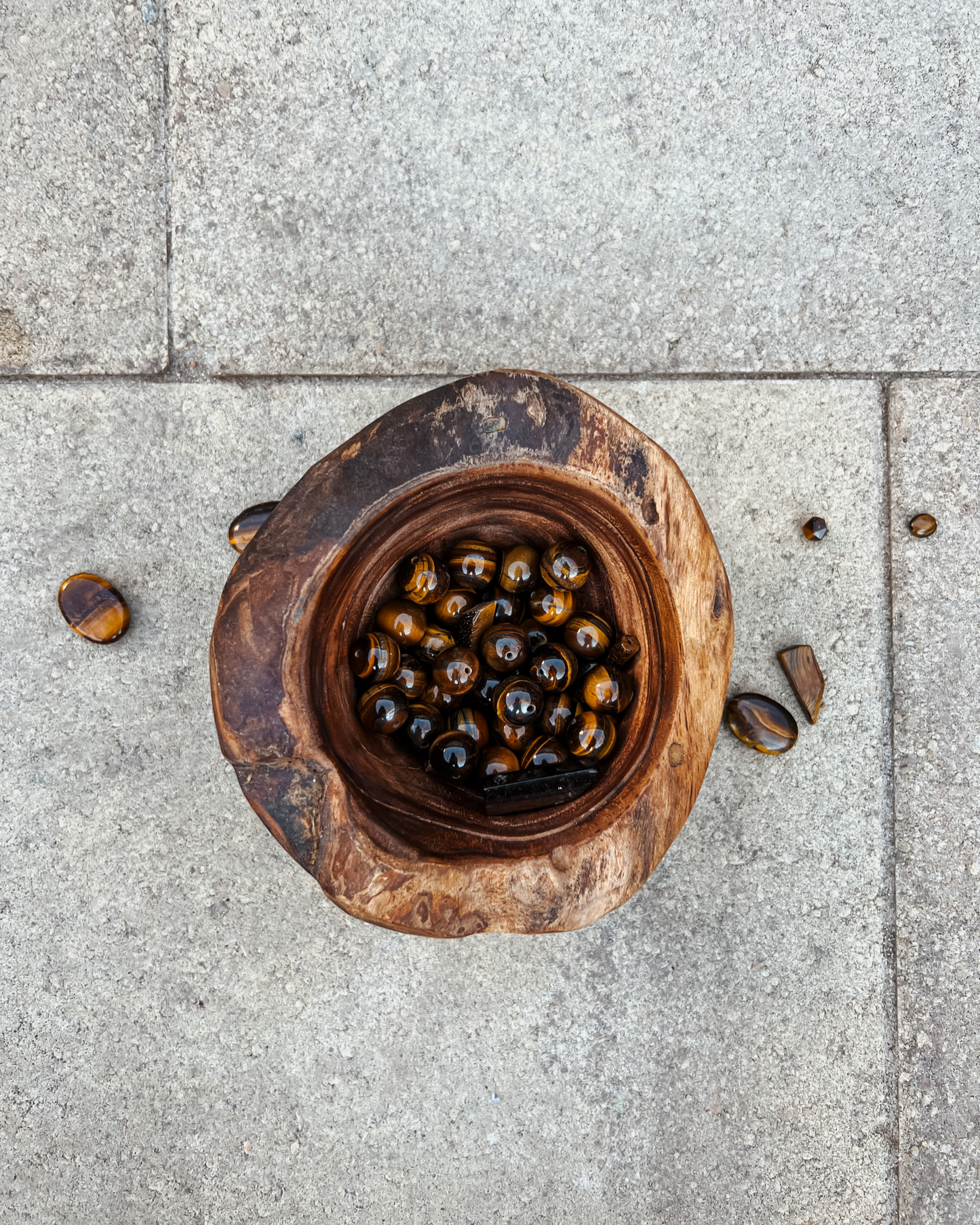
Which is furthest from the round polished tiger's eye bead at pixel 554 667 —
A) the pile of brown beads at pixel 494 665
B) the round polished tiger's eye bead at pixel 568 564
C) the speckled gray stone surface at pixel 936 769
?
the speckled gray stone surface at pixel 936 769

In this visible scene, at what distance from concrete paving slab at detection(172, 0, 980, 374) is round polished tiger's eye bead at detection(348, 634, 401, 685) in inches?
28.5

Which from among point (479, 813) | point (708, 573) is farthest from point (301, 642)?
point (708, 573)

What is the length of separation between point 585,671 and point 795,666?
25.0 inches

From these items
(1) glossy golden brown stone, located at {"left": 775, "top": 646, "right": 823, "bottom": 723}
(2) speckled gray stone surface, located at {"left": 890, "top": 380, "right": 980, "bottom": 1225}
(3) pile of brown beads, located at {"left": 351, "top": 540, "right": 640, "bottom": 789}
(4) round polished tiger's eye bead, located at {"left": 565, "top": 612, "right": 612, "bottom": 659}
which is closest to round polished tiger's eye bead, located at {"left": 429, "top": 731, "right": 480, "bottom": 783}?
(3) pile of brown beads, located at {"left": 351, "top": 540, "right": 640, "bottom": 789}

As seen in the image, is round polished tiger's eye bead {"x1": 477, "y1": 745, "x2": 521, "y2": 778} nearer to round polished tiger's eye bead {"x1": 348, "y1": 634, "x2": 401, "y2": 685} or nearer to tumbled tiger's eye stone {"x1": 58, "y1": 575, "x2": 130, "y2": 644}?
round polished tiger's eye bead {"x1": 348, "y1": 634, "x2": 401, "y2": 685}

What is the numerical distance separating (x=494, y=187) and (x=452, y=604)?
3.16 ft

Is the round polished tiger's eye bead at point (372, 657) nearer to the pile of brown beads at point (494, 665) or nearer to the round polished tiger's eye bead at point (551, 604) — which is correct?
the pile of brown beads at point (494, 665)

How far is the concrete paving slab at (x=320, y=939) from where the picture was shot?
173cm

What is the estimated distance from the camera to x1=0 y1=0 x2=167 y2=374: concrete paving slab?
5.74ft

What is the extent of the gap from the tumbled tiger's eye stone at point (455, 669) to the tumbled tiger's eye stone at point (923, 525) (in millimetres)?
1051

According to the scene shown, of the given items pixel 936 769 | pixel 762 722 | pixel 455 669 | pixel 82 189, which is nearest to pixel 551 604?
pixel 455 669

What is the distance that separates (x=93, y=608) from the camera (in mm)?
1698

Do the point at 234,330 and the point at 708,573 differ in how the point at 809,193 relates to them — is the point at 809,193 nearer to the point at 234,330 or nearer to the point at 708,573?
the point at 708,573

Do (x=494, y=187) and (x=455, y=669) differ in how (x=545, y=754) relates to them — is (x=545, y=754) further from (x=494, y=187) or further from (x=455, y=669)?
(x=494, y=187)
